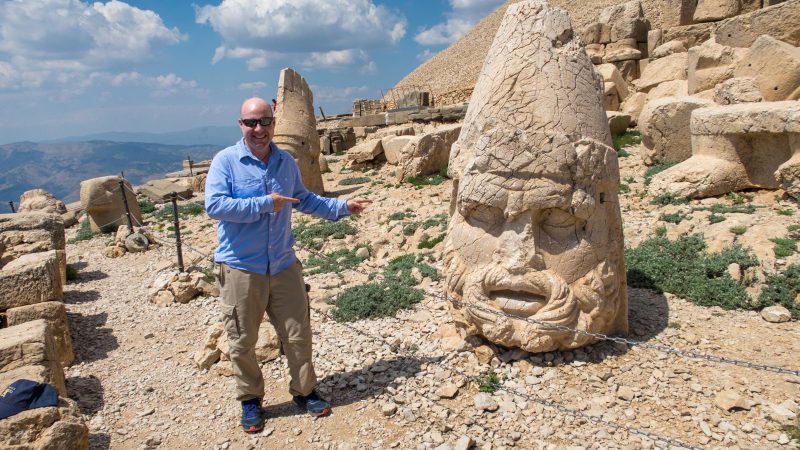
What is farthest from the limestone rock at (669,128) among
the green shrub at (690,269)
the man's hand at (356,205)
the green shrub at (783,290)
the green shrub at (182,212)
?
the green shrub at (182,212)

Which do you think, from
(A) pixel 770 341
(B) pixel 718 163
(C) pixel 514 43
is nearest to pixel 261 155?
(C) pixel 514 43

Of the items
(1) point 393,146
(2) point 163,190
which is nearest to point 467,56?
(1) point 393,146

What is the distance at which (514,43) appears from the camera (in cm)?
362

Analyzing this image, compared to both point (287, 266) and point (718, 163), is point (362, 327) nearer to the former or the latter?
point (287, 266)

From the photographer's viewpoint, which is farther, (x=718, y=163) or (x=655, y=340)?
(x=718, y=163)

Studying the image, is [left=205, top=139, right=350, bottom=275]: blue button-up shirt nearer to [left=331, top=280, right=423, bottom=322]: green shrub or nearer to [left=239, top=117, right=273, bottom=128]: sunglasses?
[left=239, top=117, right=273, bottom=128]: sunglasses

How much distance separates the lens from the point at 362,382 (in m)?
3.82

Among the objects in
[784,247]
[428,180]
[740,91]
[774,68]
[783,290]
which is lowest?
[783,290]

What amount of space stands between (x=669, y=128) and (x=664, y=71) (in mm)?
4431

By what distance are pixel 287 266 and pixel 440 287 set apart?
2431mm

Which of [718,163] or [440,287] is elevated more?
[718,163]

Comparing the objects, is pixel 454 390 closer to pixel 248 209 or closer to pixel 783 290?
pixel 248 209

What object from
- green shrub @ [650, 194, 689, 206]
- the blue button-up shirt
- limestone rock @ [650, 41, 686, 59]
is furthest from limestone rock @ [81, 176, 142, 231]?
limestone rock @ [650, 41, 686, 59]

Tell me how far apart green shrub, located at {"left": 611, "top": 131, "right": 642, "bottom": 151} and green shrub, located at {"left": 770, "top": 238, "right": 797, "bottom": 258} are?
17.6 ft
